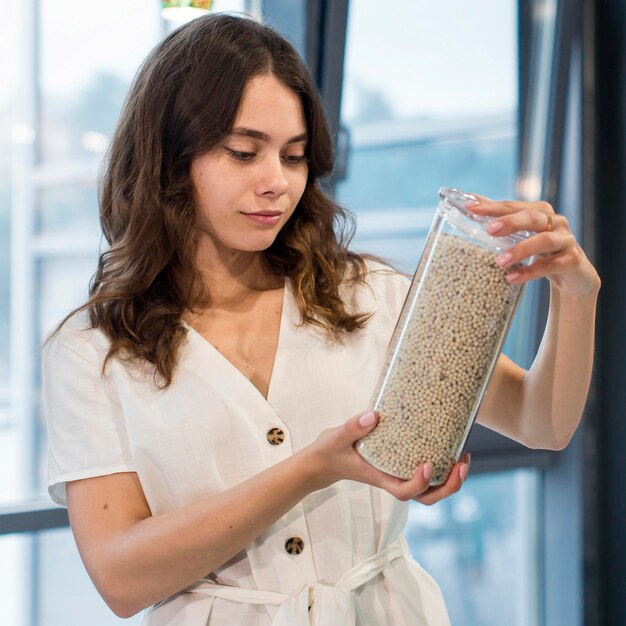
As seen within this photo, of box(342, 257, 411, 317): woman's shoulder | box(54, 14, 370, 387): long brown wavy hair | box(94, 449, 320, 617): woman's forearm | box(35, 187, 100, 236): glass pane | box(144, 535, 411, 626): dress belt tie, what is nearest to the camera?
box(94, 449, 320, 617): woman's forearm

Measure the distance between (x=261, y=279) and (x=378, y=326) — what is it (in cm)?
22

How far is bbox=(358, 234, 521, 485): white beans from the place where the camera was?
1.01 meters

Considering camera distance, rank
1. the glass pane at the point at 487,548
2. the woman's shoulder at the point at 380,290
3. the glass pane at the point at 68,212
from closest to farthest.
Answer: the woman's shoulder at the point at 380,290, the glass pane at the point at 68,212, the glass pane at the point at 487,548

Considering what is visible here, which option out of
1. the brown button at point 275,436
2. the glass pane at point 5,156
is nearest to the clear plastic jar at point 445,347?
the brown button at point 275,436

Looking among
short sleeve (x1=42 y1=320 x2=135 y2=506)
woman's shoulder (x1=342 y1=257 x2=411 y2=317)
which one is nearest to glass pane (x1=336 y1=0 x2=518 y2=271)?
woman's shoulder (x1=342 y1=257 x2=411 y2=317)

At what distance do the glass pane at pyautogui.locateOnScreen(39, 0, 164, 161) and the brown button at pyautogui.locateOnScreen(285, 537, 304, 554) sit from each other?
3.77 feet

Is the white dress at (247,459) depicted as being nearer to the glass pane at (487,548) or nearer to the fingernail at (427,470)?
the fingernail at (427,470)

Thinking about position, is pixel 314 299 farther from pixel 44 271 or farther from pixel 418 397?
pixel 44 271

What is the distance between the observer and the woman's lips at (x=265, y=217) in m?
1.34

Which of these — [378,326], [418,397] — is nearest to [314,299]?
[378,326]

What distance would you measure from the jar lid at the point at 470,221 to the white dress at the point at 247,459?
0.41 meters

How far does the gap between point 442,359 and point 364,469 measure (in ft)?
0.53

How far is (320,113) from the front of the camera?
1.44 m

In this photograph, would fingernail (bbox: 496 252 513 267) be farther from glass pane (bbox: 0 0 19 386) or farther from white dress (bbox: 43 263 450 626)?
glass pane (bbox: 0 0 19 386)
